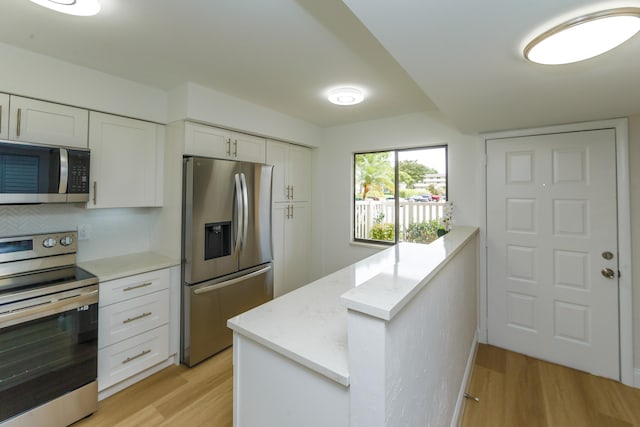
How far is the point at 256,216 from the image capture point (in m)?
2.78

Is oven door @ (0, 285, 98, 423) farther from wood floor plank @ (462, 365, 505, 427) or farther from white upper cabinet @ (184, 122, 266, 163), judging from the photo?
wood floor plank @ (462, 365, 505, 427)

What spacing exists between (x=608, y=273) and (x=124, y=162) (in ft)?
13.2

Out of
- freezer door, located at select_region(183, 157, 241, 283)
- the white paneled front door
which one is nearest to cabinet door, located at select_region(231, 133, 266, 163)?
freezer door, located at select_region(183, 157, 241, 283)

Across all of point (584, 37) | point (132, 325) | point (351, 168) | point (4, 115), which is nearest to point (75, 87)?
point (4, 115)

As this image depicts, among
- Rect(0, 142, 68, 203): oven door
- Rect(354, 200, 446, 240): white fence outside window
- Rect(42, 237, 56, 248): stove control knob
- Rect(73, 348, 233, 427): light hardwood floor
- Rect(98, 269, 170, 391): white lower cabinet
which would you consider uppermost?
Rect(0, 142, 68, 203): oven door

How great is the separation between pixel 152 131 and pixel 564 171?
3.59m

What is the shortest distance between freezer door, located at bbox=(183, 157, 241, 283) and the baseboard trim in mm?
2039

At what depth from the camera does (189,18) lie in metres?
1.47

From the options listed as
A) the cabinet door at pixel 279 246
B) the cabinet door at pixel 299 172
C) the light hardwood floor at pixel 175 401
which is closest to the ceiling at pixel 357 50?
the cabinet door at pixel 299 172

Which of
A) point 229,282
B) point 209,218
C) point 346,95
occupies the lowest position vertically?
point 229,282

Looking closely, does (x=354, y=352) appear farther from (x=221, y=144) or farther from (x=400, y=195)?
(x=400, y=195)

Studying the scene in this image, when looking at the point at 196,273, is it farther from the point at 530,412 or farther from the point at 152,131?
the point at 530,412

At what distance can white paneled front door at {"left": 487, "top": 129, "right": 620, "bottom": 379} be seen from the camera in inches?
86.6

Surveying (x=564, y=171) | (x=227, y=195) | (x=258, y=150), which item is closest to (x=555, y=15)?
(x=564, y=171)
